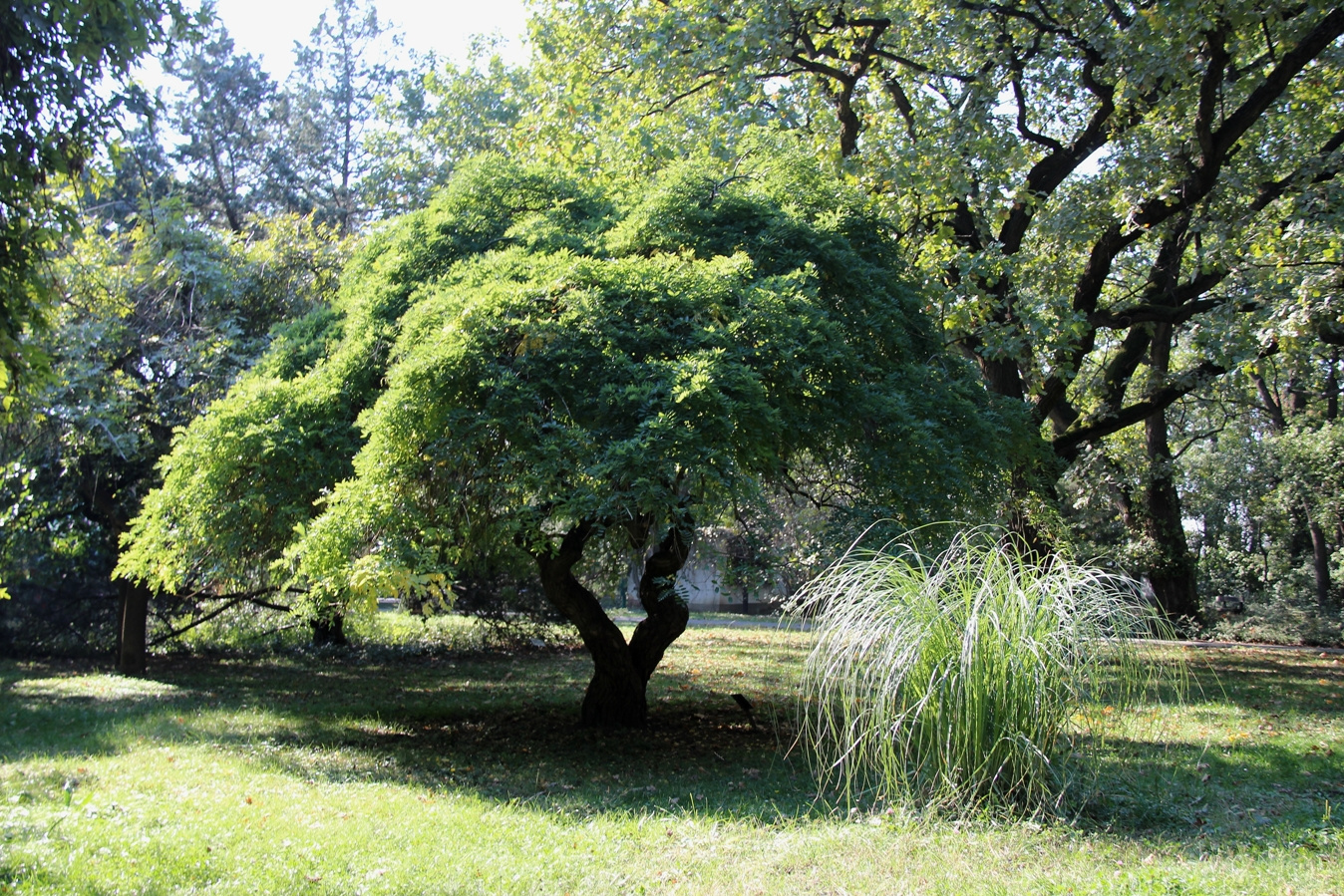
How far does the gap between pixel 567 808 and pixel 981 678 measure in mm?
2980

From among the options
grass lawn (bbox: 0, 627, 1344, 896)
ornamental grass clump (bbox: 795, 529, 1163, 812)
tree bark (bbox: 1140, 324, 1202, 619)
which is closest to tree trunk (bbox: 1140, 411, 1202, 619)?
tree bark (bbox: 1140, 324, 1202, 619)

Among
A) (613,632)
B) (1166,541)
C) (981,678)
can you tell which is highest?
(1166,541)

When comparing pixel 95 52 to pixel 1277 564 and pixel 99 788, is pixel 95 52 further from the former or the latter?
pixel 1277 564

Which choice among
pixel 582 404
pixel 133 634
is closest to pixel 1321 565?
pixel 582 404

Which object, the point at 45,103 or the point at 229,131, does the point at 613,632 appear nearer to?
the point at 45,103

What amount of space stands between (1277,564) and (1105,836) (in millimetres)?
25333

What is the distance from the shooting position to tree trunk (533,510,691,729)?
9.36m

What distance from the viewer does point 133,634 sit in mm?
14445

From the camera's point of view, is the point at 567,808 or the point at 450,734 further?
the point at 450,734

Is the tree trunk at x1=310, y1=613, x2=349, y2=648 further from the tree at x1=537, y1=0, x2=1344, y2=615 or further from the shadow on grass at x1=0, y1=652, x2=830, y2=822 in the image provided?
the tree at x1=537, y1=0, x2=1344, y2=615

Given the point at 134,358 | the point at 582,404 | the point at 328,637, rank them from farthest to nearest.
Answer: the point at 328,637, the point at 134,358, the point at 582,404

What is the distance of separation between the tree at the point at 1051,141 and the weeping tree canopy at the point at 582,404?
276 cm

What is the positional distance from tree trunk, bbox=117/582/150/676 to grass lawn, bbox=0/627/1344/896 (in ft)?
6.98

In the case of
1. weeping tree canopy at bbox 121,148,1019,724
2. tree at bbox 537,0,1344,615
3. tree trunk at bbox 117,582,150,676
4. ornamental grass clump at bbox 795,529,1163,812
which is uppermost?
tree at bbox 537,0,1344,615
